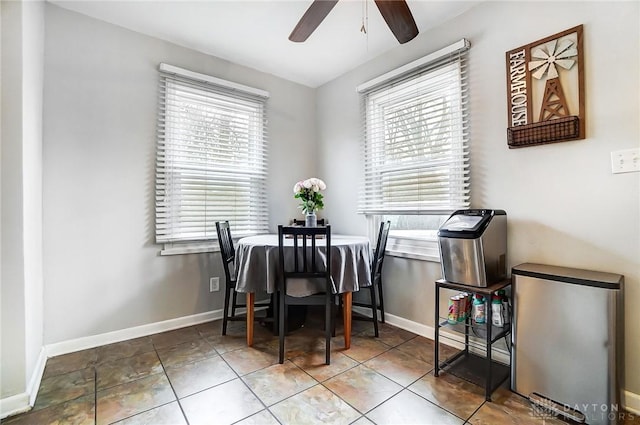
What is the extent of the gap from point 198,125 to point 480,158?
8.10ft

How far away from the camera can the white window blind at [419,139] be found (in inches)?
91.0

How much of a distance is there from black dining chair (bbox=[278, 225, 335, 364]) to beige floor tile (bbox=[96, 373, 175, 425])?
2.42 ft

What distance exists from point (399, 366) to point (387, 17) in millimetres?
2247

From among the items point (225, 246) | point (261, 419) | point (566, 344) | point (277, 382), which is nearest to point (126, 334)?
point (225, 246)

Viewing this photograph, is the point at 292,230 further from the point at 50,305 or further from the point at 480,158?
the point at 50,305

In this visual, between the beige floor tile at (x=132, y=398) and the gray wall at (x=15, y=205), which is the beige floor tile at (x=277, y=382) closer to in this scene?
the beige floor tile at (x=132, y=398)

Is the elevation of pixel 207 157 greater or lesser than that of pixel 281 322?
greater

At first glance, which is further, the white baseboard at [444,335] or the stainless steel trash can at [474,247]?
the white baseboard at [444,335]

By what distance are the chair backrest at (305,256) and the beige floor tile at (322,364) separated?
60cm

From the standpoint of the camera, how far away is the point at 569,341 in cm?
153

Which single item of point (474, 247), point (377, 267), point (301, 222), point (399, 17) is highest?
point (399, 17)

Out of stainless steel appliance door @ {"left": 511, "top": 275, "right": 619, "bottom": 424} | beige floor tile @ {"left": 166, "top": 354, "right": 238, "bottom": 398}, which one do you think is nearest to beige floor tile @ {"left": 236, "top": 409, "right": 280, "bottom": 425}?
beige floor tile @ {"left": 166, "top": 354, "right": 238, "bottom": 398}

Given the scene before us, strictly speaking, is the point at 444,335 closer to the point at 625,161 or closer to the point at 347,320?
the point at 347,320

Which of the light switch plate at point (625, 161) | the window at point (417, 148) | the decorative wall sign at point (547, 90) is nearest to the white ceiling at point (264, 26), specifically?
the window at point (417, 148)
